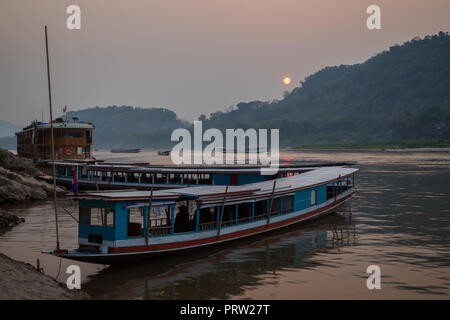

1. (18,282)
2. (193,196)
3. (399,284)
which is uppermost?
(193,196)

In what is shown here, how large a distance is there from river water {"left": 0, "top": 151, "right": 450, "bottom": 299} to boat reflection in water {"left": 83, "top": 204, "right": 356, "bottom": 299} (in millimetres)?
37

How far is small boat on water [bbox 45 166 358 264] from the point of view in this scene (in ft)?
55.9

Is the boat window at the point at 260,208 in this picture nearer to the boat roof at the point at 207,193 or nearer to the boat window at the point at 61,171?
the boat roof at the point at 207,193

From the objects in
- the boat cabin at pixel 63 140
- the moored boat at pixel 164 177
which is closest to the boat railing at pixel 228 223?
the moored boat at pixel 164 177

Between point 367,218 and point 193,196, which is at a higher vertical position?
point 193,196

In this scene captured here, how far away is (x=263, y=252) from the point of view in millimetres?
20984

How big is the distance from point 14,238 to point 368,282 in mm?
18321

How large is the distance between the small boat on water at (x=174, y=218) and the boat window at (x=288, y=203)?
2 cm

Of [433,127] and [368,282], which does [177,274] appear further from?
[433,127]

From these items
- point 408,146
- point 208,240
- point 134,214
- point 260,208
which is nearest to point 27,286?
point 208,240

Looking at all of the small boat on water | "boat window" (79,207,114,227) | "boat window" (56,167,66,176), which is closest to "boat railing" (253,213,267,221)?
the small boat on water

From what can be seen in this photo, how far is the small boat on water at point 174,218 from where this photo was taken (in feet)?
55.9

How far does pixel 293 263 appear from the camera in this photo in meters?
19.1

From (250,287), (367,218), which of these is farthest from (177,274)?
(367,218)
